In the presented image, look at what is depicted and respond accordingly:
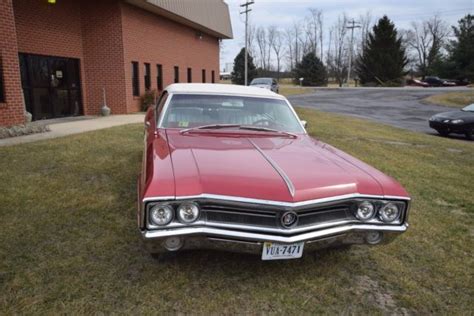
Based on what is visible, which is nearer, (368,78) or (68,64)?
(68,64)

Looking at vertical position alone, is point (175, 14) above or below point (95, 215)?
above

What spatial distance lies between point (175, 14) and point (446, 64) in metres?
47.9

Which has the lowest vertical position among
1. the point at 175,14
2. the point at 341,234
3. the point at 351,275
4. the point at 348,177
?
the point at 351,275

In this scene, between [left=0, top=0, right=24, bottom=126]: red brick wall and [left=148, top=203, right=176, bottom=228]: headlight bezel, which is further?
[left=0, top=0, right=24, bottom=126]: red brick wall

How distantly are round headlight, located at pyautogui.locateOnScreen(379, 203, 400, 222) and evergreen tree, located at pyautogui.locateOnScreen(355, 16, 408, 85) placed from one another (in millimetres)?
52265

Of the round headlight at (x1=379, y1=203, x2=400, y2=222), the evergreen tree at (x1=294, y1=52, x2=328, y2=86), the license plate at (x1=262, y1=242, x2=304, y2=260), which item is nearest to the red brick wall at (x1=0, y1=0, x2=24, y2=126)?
the license plate at (x1=262, y1=242, x2=304, y2=260)

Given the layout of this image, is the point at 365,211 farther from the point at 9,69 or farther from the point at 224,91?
the point at 9,69

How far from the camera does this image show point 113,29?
47.2 feet

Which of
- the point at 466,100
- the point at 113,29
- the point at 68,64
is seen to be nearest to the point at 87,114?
the point at 68,64

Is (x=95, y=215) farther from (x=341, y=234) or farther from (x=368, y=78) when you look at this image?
(x=368, y=78)

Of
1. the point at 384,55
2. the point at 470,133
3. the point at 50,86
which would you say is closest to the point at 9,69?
the point at 50,86

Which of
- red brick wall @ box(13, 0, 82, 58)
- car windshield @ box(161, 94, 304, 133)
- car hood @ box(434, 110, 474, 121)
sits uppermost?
red brick wall @ box(13, 0, 82, 58)

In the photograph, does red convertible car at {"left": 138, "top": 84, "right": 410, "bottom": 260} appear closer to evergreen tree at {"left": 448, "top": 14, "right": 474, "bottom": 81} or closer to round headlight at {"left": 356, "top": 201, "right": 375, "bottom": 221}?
round headlight at {"left": 356, "top": 201, "right": 375, "bottom": 221}

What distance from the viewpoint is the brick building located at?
930cm
